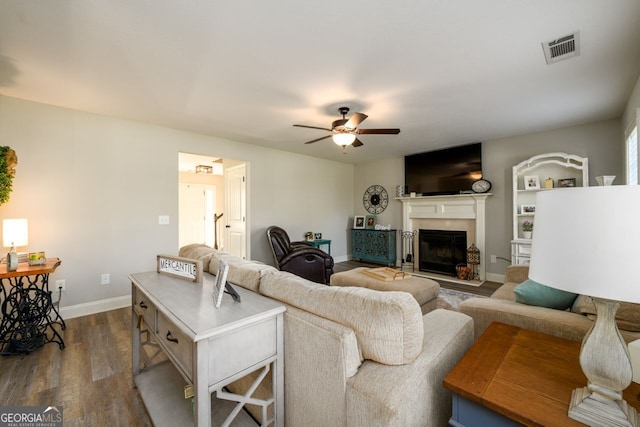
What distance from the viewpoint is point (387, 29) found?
1.84 meters

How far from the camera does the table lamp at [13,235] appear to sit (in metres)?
2.32

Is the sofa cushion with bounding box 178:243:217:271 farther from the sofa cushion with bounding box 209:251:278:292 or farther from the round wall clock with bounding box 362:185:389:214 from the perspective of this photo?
the round wall clock with bounding box 362:185:389:214

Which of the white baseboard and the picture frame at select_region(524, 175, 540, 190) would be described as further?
the picture frame at select_region(524, 175, 540, 190)

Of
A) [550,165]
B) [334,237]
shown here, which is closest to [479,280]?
[550,165]

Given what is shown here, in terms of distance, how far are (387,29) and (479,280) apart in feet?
14.7

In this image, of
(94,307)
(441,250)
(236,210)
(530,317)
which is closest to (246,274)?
(530,317)

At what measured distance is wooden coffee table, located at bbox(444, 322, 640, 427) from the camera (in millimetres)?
815

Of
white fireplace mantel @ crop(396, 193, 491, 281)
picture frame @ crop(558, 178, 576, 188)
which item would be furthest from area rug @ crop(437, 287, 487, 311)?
picture frame @ crop(558, 178, 576, 188)

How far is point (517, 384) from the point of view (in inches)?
36.5

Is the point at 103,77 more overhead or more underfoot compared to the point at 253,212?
more overhead

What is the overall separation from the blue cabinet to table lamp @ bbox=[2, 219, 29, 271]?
536 cm

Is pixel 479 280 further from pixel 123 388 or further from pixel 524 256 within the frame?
pixel 123 388

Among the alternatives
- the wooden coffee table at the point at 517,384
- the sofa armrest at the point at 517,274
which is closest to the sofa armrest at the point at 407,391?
the wooden coffee table at the point at 517,384

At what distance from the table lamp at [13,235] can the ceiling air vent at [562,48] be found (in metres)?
4.65
